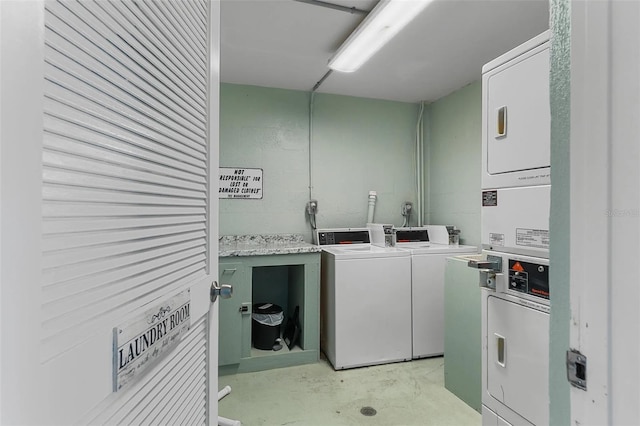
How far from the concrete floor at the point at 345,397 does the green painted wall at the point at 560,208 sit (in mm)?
1632

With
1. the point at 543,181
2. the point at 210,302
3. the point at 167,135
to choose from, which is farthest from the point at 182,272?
the point at 543,181

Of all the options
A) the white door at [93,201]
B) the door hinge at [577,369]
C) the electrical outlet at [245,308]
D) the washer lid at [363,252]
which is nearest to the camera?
the white door at [93,201]

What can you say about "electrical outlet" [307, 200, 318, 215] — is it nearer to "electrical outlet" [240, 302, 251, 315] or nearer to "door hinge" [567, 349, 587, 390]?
"electrical outlet" [240, 302, 251, 315]

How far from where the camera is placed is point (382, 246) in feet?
10.5

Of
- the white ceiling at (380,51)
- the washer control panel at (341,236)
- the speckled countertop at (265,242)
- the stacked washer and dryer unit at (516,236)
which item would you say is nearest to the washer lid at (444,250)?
the washer control panel at (341,236)

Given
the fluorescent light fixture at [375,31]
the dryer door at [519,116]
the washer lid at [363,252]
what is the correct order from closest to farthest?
1. the dryer door at [519,116]
2. the fluorescent light fixture at [375,31]
3. the washer lid at [363,252]

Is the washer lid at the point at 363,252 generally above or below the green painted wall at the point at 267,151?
below

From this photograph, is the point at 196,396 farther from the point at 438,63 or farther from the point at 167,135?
the point at 438,63

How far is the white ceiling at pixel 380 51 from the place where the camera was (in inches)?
80.9

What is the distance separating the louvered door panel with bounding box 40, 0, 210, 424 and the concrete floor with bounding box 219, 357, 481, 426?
4.44ft

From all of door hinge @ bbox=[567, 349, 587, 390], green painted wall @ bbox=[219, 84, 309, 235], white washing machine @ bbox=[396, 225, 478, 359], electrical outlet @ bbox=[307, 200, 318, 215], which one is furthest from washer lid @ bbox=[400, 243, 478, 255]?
door hinge @ bbox=[567, 349, 587, 390]

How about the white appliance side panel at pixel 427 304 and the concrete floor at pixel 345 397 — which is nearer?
the concrete floor at pixel 345 397

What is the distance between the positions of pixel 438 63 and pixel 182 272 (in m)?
2.78

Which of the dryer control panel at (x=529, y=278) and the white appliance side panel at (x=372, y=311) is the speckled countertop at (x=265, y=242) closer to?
the white appliance side panel at (x=372, y=311)
